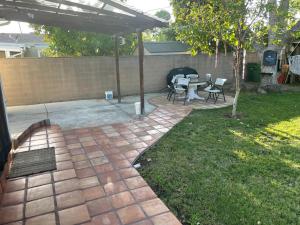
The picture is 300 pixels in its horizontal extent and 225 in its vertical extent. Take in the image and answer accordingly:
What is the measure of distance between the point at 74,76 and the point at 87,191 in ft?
20.5

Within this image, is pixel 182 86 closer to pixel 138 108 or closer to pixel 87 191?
pixel 138 108

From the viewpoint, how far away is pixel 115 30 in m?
6.75

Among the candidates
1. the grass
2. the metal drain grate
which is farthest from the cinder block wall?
the metal drain grate

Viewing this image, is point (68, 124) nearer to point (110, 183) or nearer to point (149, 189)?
point (110, 183)

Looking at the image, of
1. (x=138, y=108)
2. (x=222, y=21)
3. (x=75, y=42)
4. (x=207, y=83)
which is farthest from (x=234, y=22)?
(x=75, y=42)

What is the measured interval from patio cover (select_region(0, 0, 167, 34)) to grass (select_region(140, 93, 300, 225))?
99.2 inches

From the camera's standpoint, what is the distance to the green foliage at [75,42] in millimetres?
9430

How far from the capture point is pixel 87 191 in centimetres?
274

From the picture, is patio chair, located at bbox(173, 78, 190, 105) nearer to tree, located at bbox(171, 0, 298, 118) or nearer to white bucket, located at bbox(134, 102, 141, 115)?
tree, located at bbox(171, 0, 298, 118)

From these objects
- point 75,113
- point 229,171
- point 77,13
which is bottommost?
point 229,171

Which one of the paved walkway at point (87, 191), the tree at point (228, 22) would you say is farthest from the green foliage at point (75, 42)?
the paved walkway at point (87, 191)

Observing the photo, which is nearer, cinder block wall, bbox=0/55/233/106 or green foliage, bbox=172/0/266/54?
green foliage, bbox=172/0/266/54

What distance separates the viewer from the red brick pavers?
223 cm

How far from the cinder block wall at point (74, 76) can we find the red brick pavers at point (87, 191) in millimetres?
4016
